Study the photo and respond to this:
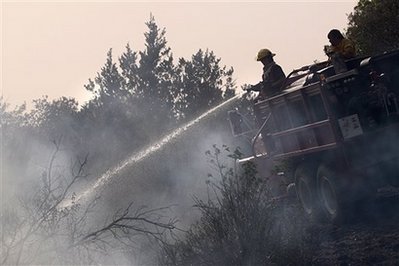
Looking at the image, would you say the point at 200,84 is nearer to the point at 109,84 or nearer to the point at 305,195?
the point at 109,84

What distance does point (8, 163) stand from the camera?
538 inches

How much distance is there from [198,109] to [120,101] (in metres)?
5.27

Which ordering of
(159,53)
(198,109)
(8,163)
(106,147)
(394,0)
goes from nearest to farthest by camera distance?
(8,163) → (394,0) → (106,147) → (198,109) → (159,53)

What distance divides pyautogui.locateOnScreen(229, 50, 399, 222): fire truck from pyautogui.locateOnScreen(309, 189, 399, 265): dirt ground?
29 cm

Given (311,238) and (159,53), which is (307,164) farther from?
(159,53)

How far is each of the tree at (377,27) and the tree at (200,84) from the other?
2178cm

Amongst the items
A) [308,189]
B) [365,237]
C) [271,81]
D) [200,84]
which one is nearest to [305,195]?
[308,189]

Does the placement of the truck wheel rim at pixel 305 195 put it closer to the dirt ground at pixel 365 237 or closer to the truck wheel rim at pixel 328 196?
the truck wheel rim at pixel 328 196

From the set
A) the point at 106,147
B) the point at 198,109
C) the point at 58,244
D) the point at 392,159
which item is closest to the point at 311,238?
the point at 392,159

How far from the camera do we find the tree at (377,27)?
21828mm

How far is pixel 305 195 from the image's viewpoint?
12.1 metres

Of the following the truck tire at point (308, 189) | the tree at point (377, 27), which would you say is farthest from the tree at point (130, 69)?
the truck tire at point (308, 189)

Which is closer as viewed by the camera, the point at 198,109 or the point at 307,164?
the point at 307,164

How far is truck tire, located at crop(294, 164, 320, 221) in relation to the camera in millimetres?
11766
